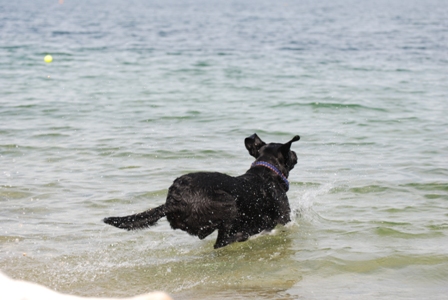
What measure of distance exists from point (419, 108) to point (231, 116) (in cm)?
366

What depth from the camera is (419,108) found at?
502 inches

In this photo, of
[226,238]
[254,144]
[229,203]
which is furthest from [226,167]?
[229,203]

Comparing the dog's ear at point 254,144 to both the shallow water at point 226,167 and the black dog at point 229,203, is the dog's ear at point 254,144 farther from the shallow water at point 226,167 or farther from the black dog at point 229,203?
the shallow water at point 226,167

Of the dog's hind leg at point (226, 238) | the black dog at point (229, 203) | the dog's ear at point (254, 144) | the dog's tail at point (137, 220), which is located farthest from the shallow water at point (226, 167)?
the dog's ear at point (254, 144)

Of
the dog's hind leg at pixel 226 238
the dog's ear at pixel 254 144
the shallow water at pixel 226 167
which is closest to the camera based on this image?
the shallow water at pixel 226 167

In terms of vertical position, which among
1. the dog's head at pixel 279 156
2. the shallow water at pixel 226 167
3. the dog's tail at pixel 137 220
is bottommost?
the shallow water at pixel 226 167

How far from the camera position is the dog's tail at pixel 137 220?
5.23 meters

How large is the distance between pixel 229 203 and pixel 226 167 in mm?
3195

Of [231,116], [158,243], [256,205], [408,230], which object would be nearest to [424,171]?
[408,230]

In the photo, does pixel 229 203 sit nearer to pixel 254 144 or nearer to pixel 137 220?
pixel 137 220

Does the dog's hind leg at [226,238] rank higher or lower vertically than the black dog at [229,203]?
lower

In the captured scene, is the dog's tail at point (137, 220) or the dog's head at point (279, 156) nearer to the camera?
the dog's tail at point (137, 220)

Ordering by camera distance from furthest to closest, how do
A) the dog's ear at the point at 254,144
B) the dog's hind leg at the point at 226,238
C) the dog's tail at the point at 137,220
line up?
the dog's ear at the point at 254,144
the dog's hind leg at the point at 226,238
the dog's tail at the point at 137,220

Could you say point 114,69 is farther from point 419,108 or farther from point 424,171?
point 424,171
